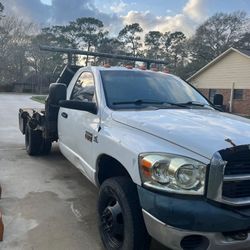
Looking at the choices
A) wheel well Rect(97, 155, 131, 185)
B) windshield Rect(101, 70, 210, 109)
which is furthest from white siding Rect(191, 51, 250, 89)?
wheel well Rect(97, 155, 131, 185)

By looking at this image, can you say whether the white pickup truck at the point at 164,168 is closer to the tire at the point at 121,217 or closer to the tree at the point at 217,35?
the tire at the point at 121,217

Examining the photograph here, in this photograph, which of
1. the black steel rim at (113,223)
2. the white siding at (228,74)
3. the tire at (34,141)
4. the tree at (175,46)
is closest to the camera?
the black steel rim at (113,223)

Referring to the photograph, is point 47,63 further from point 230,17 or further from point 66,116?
point 66,116

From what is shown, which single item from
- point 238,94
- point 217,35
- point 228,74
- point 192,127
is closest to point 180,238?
point 192,127

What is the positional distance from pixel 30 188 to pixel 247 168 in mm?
3721

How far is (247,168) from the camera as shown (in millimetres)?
2854

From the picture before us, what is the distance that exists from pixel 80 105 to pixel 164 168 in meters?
1.57

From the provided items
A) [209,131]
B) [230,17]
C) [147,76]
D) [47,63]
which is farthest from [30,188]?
[47,63]

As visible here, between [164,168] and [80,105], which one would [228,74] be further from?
[164,168]

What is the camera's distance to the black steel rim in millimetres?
3355

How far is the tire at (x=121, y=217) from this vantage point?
309cm

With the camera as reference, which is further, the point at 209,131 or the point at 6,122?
the point at 6,122

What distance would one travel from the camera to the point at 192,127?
3.27 m

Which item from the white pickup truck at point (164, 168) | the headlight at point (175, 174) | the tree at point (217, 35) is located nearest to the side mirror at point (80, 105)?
the white pickup truck at point (164, 168)
